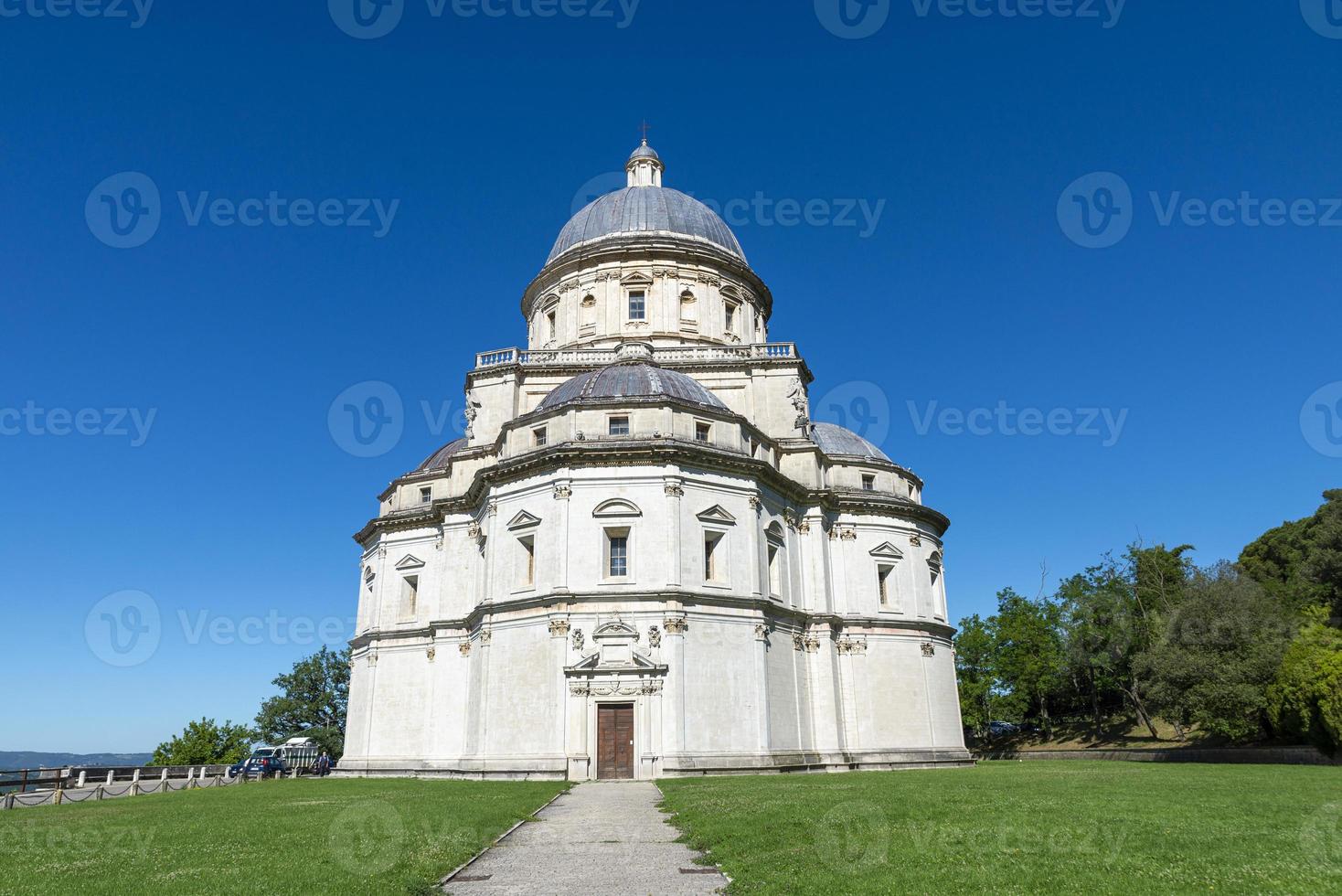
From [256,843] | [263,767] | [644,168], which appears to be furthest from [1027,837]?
[644,168]

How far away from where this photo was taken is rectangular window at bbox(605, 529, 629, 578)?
3119 centimetres

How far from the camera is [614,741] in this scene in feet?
96.1

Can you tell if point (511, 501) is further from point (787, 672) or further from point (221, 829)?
point (221, 829)

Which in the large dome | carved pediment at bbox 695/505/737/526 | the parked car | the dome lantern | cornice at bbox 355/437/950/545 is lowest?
the parked car

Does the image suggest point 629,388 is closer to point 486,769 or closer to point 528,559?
point 528,559

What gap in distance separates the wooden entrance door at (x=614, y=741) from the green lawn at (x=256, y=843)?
6425 mm

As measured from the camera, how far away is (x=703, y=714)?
2966cm

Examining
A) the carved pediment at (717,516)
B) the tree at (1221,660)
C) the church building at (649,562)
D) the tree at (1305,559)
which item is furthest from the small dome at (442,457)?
the tree at (1305,559)

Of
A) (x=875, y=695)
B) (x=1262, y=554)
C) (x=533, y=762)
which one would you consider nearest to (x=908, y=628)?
(x=875, y=695)

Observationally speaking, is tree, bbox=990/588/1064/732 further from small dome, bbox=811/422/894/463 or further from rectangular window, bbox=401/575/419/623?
rectangular window, bbox=401/575/419/623

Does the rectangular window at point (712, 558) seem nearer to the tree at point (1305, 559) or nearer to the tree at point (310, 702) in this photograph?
the tree at point (1305, 559)

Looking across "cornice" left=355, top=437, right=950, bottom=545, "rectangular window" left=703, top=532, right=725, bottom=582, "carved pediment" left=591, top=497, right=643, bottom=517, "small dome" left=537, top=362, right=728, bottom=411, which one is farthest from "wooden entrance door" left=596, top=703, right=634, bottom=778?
"small dome" left=537, top=362, right=728, bottom=411

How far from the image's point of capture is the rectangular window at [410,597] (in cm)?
4128

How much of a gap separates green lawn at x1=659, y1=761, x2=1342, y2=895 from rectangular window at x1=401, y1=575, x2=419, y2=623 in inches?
951
